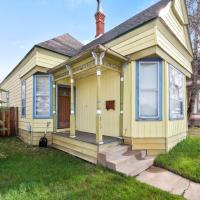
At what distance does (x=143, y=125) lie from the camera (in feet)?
19.4

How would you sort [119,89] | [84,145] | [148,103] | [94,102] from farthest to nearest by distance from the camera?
[94,102] → [119,89] → [148,103] → [84,145]

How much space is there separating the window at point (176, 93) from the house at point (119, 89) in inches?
1.3

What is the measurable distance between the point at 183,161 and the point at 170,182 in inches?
47.5

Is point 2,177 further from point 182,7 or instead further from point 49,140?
point 182,7

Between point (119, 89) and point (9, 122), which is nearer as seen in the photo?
point (119, 89)

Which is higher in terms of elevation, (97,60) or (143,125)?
(97,60)

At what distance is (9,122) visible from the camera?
1066 cm

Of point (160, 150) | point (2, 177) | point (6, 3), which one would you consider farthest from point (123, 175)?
point (6, 3)

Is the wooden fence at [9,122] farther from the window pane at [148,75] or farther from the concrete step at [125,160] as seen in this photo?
the window pane at [148,75]

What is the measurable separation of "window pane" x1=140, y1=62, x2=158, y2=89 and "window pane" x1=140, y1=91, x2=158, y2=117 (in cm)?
22

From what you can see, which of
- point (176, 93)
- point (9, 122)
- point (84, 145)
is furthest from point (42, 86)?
point (176, 93)

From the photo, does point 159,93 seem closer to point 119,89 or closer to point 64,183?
point 119,89

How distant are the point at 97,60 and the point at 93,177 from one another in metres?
3.14

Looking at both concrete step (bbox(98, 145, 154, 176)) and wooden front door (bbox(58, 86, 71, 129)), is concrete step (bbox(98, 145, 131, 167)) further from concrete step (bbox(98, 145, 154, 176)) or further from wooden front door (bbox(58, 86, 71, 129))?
wooden front door (bbox(58, 86, 71, 129))
